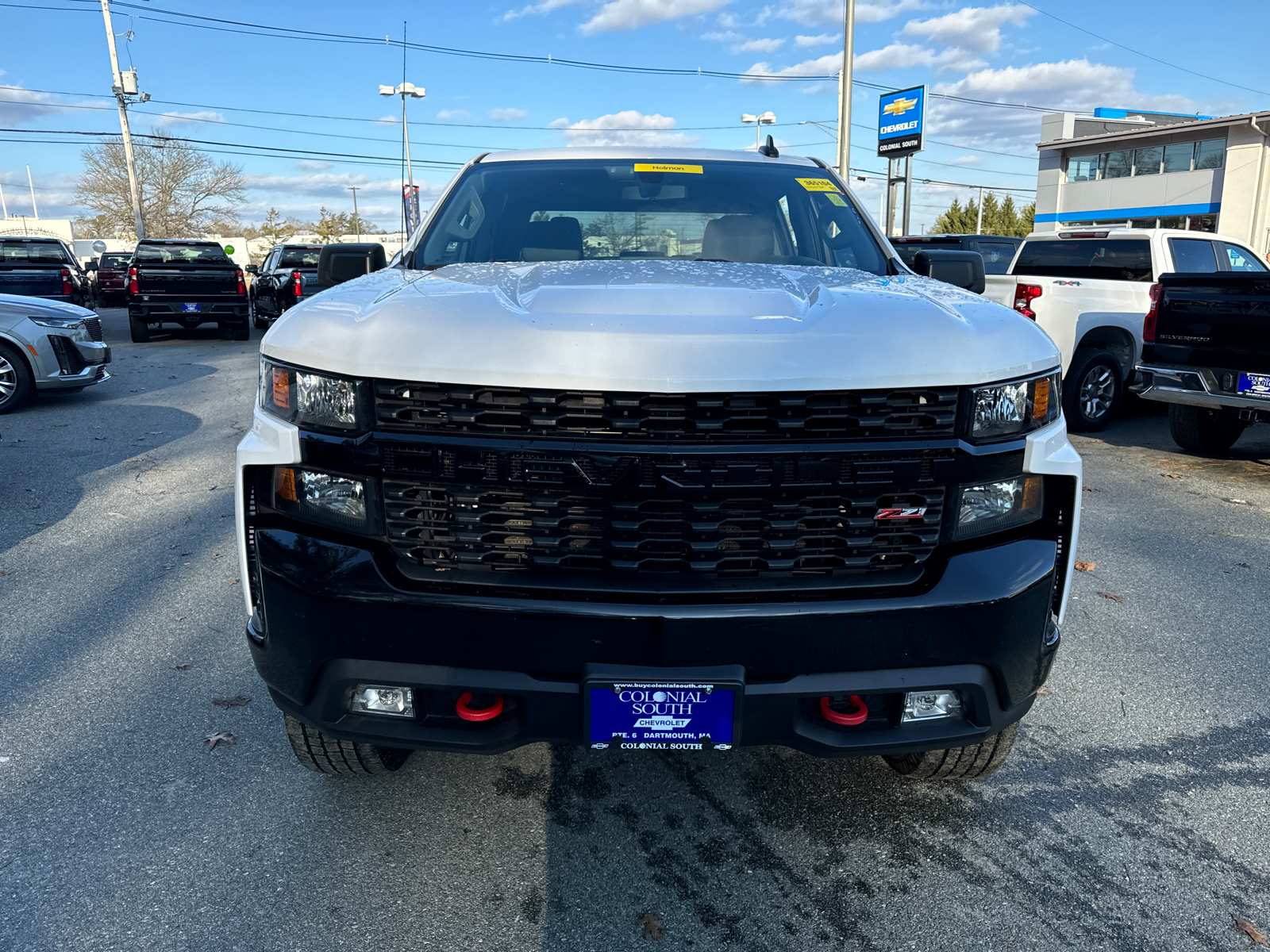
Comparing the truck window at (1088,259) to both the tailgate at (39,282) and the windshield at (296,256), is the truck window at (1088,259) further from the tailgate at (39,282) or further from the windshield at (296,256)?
the windshield at (296,256)

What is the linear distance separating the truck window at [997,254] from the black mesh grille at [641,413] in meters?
11.0

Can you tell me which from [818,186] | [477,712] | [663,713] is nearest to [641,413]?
[663,713]

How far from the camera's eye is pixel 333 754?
8.32 ft

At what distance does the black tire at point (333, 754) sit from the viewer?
8.14 ft

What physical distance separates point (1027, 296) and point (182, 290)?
14029 millimetres

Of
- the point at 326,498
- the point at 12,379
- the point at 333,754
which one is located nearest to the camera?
the point at 326,498

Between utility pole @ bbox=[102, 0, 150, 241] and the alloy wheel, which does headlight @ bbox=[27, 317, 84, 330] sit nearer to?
the alloy wheel

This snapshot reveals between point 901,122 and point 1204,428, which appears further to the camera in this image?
point 901,122

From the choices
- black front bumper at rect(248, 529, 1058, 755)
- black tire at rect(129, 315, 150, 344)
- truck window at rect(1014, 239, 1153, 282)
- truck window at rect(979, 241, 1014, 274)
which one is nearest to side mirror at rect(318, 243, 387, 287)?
black front bumper at rect(248, 529, 1058, 755)

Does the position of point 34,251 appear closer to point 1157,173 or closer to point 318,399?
point 318,399

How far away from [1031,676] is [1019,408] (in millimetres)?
642

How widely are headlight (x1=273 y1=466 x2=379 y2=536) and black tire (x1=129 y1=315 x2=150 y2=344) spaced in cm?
1666

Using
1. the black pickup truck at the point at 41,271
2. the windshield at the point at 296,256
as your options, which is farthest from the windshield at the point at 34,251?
the windshield at the point at 296,256

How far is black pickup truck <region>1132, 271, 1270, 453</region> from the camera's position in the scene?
646 cm
